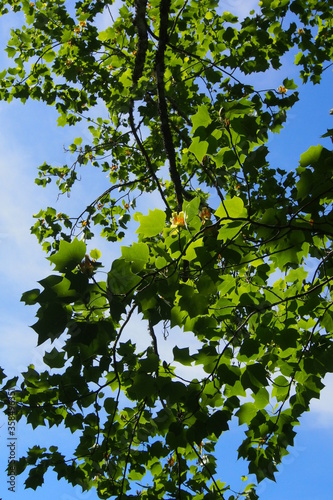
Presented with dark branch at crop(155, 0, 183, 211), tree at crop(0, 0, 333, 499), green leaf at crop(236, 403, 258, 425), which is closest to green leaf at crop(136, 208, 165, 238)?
tree at crop(0, 0, 333, 499)

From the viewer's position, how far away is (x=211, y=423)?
1.80m

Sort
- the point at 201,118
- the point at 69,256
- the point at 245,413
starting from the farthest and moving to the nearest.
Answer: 1. the point at 245,413
2. the point at 201,118
3. the point at 69,256

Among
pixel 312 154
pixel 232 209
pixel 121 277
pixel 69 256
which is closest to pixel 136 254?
pixel 121 277

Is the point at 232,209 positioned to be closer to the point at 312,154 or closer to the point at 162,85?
the point at 312,154

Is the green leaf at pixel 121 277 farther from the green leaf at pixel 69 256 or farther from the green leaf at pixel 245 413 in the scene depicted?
the green leaf at pixel 245 413

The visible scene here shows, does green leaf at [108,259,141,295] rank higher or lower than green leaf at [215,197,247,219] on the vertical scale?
lower

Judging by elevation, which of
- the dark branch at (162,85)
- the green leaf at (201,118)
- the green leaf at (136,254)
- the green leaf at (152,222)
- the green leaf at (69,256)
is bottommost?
the green leaf at (69,256)

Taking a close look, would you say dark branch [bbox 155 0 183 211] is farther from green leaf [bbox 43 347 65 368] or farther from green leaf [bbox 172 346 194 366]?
green leaf [bbox 43 347 65 368]

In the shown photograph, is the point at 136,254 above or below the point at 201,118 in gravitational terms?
below

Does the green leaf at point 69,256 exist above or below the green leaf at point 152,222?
below

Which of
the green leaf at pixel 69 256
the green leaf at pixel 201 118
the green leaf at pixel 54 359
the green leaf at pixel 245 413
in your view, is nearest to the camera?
the green leaf at pixel 69 256

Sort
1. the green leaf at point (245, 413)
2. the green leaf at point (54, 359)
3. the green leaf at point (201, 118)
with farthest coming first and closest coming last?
the green leaf at point (245, 413) → the green leaf at point (54, 359) → the green leaf at point (201, 118)

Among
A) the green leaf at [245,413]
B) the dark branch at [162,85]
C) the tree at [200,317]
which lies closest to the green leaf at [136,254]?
the tree at [200,317]

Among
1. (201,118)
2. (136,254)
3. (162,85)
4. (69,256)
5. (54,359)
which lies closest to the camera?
(69,256)
